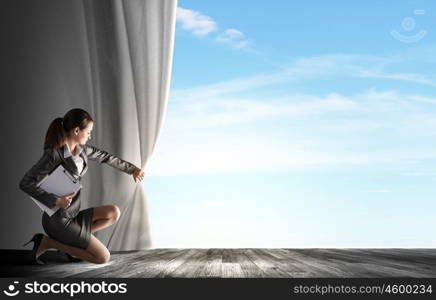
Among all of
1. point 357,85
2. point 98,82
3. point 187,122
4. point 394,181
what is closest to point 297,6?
point 357,85

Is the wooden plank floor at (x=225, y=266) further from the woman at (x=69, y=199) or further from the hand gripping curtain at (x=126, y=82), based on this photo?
the hand gripping curtain at (x=126, y=82)

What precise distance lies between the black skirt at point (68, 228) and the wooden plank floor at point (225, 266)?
0.39 feet

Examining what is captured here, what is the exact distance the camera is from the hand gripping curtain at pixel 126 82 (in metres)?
3.19

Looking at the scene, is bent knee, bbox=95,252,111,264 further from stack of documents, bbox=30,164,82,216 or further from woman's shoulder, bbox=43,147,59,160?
woman's shoulder, bbox=43,147,59,160

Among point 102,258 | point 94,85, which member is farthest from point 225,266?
point 94,85

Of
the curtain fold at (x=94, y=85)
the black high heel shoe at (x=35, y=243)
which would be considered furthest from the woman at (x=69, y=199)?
the curtain fold at (x=94, y=85)

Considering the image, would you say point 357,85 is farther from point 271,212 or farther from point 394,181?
point 271,212

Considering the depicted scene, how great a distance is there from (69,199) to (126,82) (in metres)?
1.32

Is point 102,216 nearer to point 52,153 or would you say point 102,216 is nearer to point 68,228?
point 68,228

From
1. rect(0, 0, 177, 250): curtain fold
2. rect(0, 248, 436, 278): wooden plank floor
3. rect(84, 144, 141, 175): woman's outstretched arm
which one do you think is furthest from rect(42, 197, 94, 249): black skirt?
rect(0, 0, 177, 250): curtain fold

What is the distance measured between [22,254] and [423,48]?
3898 millimetres

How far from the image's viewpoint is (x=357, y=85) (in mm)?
4711

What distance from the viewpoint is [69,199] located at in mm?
2166

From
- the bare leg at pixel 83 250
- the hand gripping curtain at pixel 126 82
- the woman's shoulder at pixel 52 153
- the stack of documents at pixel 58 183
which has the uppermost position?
the hand gripping curtain at pixel 126 82
